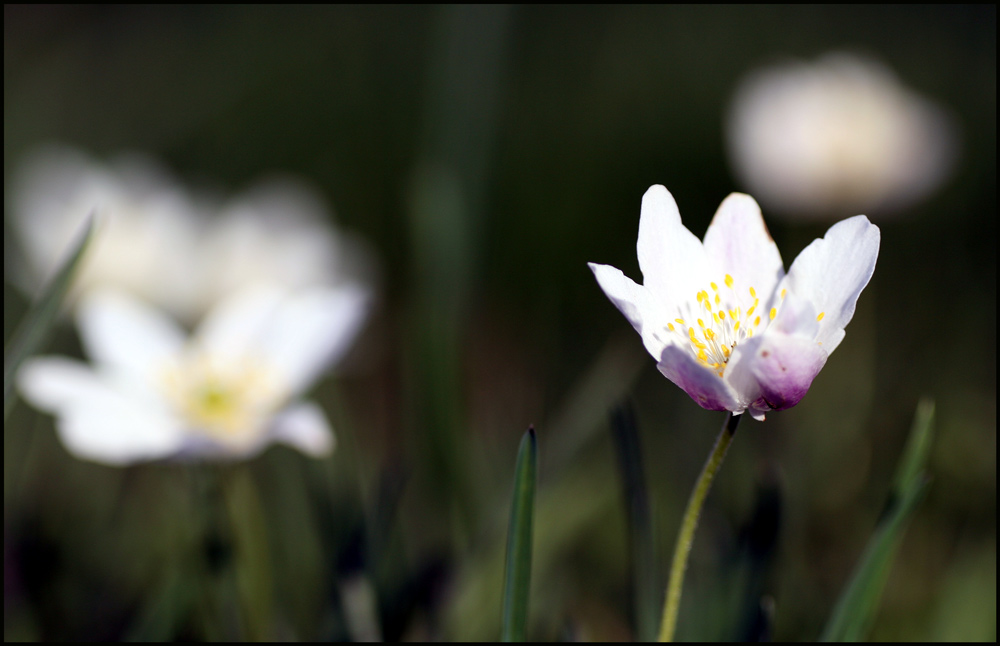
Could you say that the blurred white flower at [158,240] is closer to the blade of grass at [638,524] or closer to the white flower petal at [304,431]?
the white flower petal at [304,431]

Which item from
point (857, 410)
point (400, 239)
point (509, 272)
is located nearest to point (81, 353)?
point (400, 239)

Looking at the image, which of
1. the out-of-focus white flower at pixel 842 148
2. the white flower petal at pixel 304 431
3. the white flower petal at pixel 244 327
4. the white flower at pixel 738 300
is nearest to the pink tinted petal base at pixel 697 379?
the white flower at pixel 738 300

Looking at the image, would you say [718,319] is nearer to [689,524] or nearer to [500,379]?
[689,524]

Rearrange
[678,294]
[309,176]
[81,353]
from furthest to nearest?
[309,176]
[81,353]
[678,294]

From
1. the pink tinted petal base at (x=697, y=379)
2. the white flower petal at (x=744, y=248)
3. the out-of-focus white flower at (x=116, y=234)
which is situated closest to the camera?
the pink tinted petal base at (x=697, y=379)

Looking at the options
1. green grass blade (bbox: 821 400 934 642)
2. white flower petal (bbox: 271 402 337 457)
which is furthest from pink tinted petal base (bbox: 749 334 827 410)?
white flower petal (bbox: 271 402 337 457)

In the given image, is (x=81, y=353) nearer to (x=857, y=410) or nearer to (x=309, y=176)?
(x=309, y=176)
